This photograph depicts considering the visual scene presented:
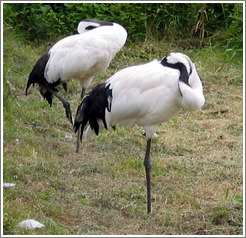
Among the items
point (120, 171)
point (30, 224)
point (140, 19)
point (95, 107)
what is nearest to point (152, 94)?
point (95, 107)

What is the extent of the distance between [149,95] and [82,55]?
156cm

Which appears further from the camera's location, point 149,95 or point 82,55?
point 82,55

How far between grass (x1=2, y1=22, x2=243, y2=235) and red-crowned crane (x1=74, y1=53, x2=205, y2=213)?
360 mm

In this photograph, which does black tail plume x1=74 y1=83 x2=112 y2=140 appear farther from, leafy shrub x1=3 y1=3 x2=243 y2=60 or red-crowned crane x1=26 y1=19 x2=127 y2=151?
leafy shrub x1=3 y1=3 x2=243 y2=60

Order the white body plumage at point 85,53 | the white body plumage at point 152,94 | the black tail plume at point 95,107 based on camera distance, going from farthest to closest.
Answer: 1. the white body plumage at point 85,53
2. the black tail plume at point 95,107
3. the white body plumage at point 152,94

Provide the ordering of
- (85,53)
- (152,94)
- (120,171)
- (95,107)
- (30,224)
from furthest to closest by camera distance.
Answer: (85,53) < (120,171) < (95,107) < (152,94) < (30,224)

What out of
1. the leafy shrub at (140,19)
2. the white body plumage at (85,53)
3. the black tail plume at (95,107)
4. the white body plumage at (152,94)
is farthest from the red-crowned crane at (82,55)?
the leafy shrub at (140,19)

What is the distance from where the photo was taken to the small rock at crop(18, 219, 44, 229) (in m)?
4.94

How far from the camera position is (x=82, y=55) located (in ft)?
23.7

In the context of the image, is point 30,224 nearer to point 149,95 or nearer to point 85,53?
point 149,95


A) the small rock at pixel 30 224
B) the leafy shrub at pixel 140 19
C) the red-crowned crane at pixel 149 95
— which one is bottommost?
the leafy shrub at pixel 140 19

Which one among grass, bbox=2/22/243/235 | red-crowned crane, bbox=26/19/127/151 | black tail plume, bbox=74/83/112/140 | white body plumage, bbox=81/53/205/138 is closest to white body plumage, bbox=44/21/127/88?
red-crowned crane, bbox=26/19/127/151

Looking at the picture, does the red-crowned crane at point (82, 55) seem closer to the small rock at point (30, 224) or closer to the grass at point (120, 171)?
the grass at point (120, 171)

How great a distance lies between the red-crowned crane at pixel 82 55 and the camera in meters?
7.19
